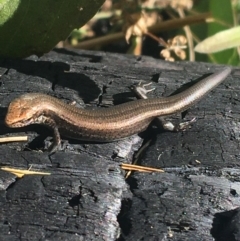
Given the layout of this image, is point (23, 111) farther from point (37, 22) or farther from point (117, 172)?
point (117, 172)

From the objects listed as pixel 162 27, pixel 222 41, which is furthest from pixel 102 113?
pixel 162 27

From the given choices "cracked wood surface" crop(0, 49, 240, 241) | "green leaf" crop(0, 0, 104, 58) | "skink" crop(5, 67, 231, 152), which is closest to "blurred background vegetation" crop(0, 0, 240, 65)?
"green leaf" crop(0, 0, 104, 58)

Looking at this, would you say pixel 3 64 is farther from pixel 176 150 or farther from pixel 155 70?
pixel 176 150

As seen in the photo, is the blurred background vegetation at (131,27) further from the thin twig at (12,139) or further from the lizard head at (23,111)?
the thin twig at (12,139)

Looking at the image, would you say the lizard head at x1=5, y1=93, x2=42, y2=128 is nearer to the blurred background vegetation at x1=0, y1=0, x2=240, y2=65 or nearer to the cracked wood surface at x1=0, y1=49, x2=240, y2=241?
the cracked wood surface at x1=0, y1=49, x2=240, y2=241

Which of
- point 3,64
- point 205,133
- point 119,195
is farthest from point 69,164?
point 3,64

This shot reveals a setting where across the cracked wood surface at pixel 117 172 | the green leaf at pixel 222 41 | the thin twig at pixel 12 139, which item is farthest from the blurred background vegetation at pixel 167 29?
the thin twig at pixel 12 139

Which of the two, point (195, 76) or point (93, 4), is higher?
point (93, 4)
